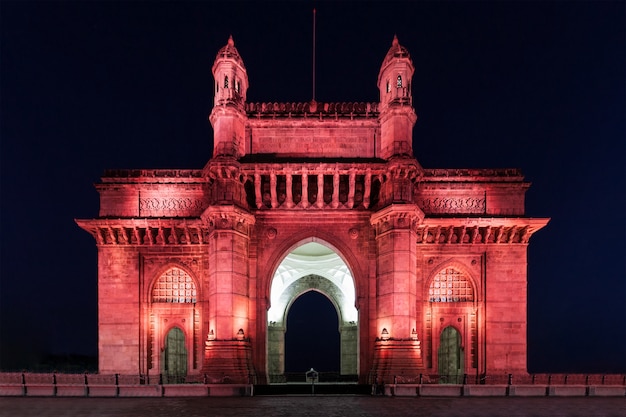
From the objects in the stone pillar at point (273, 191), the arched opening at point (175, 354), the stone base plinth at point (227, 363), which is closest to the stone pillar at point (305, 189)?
the stone pillar at point (273, 191)

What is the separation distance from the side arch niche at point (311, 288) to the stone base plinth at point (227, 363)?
15396 mm

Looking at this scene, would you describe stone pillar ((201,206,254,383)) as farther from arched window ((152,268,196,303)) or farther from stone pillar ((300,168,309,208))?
stone pillar ((300,168,309,208))

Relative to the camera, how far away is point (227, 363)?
3095 cm

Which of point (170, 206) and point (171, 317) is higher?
point (170, 206)

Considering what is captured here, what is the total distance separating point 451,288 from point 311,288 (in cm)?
1652

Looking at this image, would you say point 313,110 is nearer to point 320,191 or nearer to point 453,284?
point 320,191

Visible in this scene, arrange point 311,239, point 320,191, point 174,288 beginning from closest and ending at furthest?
point 320,191
point 311,239
point 174,288

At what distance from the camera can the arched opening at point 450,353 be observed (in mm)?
36719

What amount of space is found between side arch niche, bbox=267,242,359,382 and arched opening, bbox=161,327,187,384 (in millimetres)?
10237

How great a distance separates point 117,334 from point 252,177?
40.3 ft

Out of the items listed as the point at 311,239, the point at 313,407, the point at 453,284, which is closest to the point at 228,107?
the point at 311,239

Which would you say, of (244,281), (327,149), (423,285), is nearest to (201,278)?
(244,281)

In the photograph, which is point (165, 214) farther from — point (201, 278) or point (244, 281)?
point (244, 281)

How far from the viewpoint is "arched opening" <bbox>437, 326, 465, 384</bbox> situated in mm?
36719
